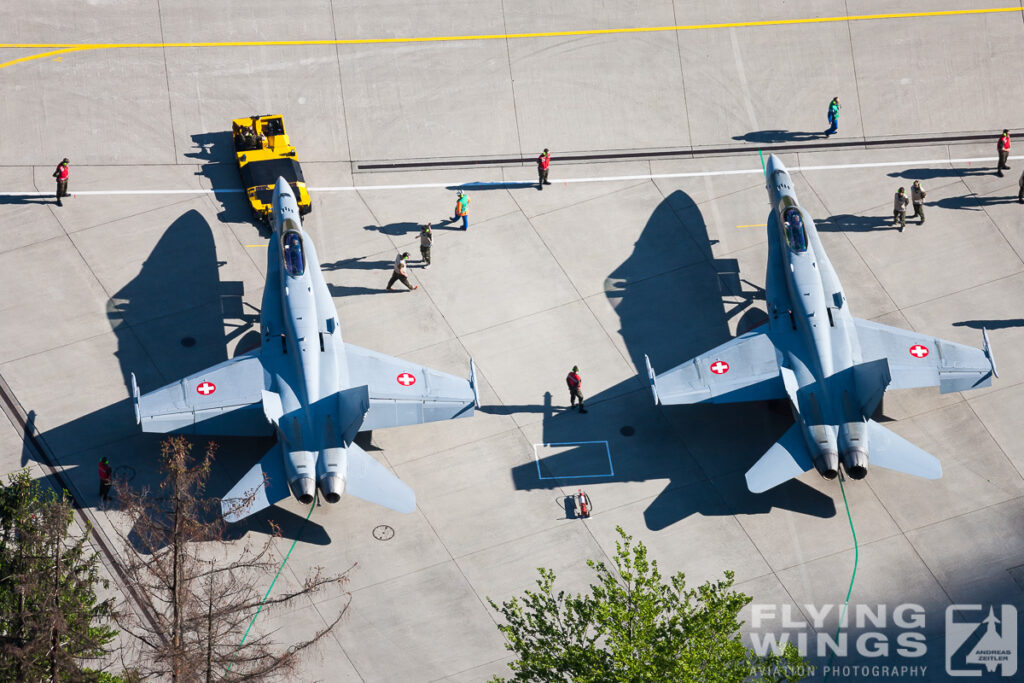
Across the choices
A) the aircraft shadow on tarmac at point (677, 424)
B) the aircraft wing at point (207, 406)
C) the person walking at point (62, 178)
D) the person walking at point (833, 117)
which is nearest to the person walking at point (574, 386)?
the aircraft shadow on tarmac at point (677, 424)

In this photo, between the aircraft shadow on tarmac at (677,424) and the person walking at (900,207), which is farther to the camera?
the person walking at (900,207)

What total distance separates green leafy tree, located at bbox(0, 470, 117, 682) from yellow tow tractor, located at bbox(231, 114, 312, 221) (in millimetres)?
20308

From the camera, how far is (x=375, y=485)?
4322 cm

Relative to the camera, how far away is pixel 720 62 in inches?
2393

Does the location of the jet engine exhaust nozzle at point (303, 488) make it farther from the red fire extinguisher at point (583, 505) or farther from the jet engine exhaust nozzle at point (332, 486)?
the red fire extinguisher at point (583, 505)

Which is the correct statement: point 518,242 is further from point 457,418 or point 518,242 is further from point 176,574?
point 176,574

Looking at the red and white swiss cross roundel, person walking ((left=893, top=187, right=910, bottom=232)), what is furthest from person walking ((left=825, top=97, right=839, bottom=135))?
the red and white swiss cross roundel

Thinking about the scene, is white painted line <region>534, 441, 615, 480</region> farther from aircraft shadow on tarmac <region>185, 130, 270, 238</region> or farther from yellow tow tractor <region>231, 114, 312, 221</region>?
aircraft shadow on tarmac <region>185, 130, 270, 238</region>

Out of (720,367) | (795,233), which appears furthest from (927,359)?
(720,367)

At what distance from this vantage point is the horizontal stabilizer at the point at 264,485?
42312 millimetres

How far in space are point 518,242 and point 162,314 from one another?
42.9ft

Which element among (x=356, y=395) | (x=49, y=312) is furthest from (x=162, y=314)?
(x=356, y=395)

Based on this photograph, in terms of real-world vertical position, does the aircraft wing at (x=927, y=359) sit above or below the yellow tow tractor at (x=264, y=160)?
below

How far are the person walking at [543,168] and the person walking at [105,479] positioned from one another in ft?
64.7
